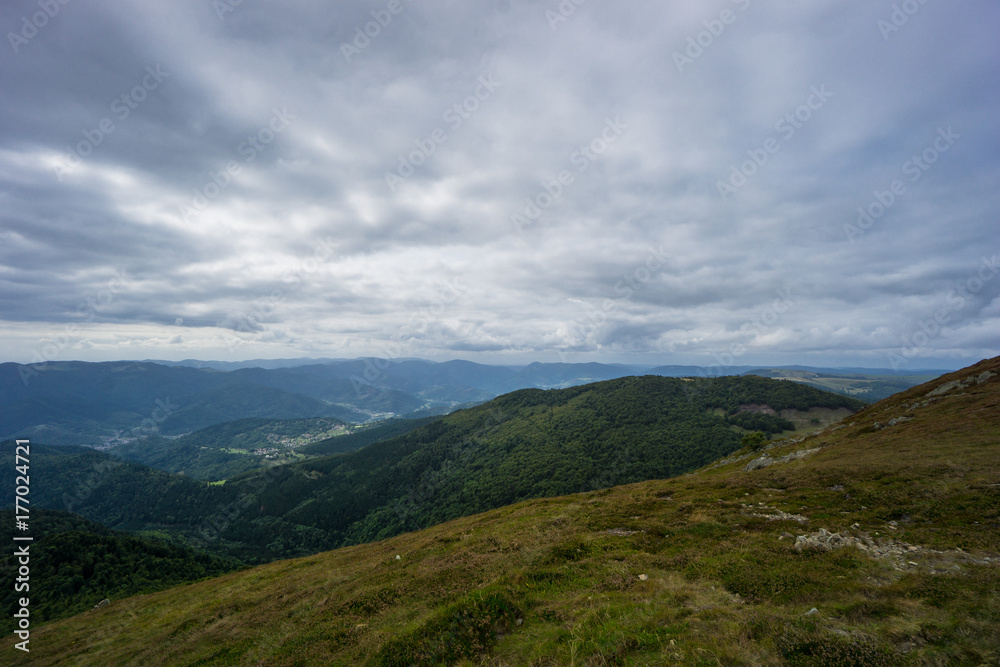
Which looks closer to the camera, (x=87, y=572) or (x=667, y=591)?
(x=667, y=591)

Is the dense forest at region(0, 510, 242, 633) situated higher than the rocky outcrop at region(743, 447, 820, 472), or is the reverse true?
the rocky outcrop at region(743, 447, 820, 472)

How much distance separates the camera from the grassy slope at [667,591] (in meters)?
9.62

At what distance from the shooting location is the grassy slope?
9617 millimetres

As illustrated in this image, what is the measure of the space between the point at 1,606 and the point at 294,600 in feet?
286

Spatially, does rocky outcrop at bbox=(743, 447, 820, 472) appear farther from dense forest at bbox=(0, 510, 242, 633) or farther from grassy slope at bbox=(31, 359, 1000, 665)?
dense forest at bbox=(0, 510, 242, 633)

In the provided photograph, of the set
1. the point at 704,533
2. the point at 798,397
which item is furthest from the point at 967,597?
the point at 798,397

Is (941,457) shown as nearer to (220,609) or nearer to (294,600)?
(294,600)

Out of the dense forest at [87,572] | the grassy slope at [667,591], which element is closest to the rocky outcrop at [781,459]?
the grassy slope at [667,591]

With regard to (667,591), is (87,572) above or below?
below

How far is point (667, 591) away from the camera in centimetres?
1381

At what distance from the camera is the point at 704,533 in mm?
20750

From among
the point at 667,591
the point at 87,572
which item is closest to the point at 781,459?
the point at 667,591

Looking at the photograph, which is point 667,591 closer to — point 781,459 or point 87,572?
point 781,459

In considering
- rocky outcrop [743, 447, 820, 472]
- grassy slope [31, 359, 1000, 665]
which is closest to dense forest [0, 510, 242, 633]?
grassy slope [31, 359, 1000, 665]
